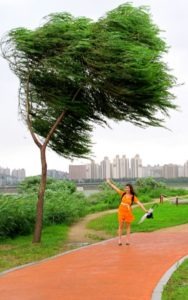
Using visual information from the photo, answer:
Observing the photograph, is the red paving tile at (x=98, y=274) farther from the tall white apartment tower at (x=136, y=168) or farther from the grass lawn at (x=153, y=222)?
the tall white apartment tower at (x=136, y=168)

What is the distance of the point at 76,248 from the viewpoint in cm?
1480

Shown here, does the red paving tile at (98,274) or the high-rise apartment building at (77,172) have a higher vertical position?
the high-rise apartment building at (77,172)

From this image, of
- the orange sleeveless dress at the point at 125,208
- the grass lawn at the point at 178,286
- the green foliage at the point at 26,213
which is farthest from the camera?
the green foliage at the point at 26,213

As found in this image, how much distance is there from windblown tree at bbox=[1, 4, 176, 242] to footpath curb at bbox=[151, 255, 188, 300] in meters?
5.40

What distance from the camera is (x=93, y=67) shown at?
50.3 ft

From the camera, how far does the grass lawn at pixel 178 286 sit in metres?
8.30

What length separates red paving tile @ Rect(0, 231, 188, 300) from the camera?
878 centimetres

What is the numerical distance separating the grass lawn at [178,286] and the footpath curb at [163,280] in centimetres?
7

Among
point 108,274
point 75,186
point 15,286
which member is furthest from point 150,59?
point 75,186

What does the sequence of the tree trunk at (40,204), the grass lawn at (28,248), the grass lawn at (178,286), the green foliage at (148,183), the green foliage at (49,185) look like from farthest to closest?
the green foliage at (148,183) < the green foliage at (49,185) < the tree trunk at (40,204) < the grass lawn at (28,248) < the grass lawn at (178,286)

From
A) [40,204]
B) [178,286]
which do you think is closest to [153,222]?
[40,204]

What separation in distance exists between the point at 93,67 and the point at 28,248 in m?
5.25

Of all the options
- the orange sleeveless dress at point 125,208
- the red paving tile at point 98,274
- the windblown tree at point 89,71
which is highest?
the windblown tree at point 89,71

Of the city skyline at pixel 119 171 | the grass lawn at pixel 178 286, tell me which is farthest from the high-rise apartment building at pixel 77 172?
the grass lawn at pixel 178 286
